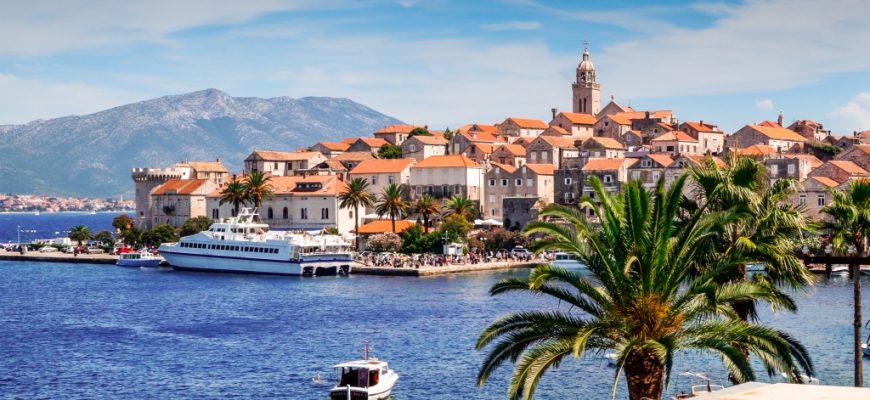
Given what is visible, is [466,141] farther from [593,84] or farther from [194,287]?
[194,287]

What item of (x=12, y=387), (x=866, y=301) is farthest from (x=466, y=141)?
(x=12, y=387)

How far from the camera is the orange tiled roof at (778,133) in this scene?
14109 cm

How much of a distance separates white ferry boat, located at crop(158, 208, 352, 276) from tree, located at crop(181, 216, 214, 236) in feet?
57.7

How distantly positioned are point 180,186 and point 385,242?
37328mm

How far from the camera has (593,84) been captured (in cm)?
16862

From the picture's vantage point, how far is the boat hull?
101062 millimetres

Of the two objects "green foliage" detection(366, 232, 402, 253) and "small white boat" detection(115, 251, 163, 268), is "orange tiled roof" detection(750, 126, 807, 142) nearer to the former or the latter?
"green foliage" detection(366, 232, 402, 253)

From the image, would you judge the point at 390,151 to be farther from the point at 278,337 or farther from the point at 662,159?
the point at 278,337

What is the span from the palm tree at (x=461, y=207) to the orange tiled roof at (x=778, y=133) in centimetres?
3988

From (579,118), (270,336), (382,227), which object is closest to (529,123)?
(579,118)

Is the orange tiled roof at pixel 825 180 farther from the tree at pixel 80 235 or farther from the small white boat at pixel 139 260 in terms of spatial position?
the tree at pixel 80 235

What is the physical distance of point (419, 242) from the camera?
363 feet

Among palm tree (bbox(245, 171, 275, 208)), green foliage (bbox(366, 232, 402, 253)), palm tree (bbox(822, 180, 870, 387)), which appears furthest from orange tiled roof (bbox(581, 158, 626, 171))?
palm tree (bbox(822, 180, 870, 387))

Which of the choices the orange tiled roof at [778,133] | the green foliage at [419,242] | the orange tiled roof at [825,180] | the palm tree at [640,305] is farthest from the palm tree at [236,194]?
the palm tree at [640,305]
